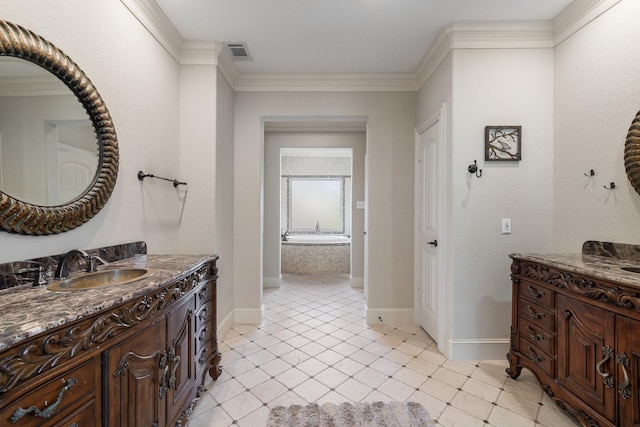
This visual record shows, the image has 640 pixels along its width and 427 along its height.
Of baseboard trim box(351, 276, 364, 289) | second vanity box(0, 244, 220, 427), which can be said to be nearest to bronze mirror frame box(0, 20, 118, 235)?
second vanity box(0, 244, 220, 427)

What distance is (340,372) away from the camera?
2113mm

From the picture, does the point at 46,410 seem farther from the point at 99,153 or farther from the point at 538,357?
the point at 538,357

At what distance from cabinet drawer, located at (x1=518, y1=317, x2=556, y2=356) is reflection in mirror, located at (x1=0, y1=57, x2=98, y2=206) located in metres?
2.66

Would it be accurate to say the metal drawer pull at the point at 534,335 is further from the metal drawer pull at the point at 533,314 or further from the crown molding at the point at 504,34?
the crown molding at the point at 504,34

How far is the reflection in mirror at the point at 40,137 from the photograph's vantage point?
1078 millimetres

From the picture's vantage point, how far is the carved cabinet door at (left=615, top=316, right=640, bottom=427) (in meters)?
1.17

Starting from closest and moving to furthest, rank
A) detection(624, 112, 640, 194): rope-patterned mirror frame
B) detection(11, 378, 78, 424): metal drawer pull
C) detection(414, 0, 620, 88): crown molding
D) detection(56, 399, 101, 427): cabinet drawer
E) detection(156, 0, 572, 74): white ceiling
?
detection(11, 378, 78, 424): metal drawer pull < detection(56, 399, 101, 427): cabinet drawer < detection(624, 112, 640, 194): rope-patterned mirror frame < detection(156, 0, 572, 74): white ceiling < detection(414, 0, 620, 88): crown molding

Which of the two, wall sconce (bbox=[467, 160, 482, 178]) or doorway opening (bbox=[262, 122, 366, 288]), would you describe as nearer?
wall sconce (bbox=[467, 160, 482, 178])

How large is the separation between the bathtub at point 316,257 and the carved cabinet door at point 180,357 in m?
3.60

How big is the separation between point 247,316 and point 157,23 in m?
2.66

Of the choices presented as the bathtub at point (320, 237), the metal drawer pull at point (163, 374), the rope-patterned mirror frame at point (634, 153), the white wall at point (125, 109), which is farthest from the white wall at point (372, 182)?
the bathtub at point (320, 237)

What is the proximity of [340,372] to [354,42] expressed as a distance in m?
2.64

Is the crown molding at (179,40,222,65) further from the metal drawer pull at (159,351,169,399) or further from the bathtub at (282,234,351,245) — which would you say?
the bathtub at (282,234,351,245)

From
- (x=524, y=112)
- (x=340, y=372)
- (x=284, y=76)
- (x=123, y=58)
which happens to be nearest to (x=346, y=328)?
(x=340, y=372)
